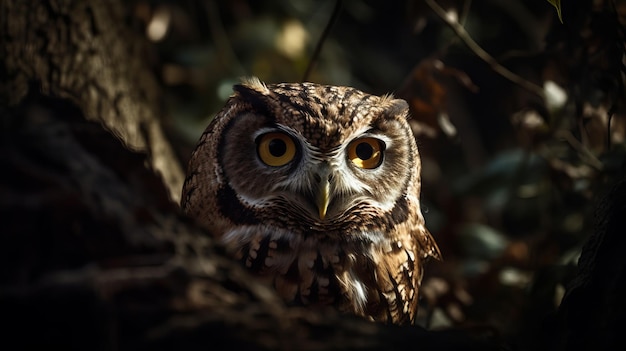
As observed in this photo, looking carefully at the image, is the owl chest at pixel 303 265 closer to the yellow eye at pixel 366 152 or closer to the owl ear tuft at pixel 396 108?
the yellow eye at pixel 366 152

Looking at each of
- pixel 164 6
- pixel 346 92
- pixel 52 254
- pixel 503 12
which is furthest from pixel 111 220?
pixel 503 12

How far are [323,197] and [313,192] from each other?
36mm

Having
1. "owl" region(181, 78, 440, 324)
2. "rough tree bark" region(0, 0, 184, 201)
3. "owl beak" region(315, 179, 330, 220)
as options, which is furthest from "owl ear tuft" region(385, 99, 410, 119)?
"rough tree bark" region(0, 0, 184, 201)

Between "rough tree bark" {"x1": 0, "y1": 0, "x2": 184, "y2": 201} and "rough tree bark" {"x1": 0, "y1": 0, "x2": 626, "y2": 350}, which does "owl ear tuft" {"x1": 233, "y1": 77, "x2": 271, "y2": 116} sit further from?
"rough tree bark" {"x1": 0, "y1": 0, "x2": 626, "y2": 350}

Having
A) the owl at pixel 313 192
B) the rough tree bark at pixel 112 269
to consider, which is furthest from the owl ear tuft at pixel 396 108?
the rough tree bark at pixel 112 269

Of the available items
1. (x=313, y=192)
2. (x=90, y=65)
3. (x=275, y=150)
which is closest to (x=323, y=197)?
(x=313, y=192)

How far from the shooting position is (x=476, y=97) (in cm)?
428

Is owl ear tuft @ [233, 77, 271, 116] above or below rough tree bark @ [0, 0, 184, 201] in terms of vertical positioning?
below

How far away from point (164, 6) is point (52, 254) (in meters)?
2.13

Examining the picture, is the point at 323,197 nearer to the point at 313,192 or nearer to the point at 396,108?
the point at 313,192

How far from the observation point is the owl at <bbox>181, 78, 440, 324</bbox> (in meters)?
1.60

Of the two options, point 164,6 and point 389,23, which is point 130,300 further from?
point 389,23

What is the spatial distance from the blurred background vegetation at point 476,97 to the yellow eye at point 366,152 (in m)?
0.46

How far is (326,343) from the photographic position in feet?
3.11
